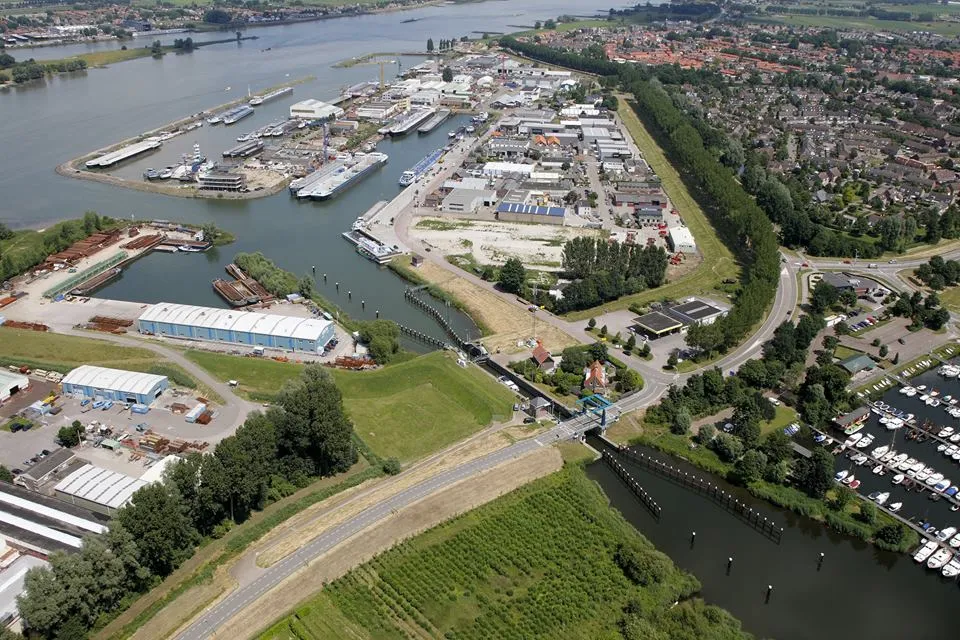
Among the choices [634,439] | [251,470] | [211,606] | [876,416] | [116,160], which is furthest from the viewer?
[116,160]

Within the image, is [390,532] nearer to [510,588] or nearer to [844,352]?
[510,588]

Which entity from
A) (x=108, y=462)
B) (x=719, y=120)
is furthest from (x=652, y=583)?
(x=719, y=120)

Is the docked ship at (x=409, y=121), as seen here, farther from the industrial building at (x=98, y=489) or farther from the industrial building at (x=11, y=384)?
the industrial building at (x=98, y=489)

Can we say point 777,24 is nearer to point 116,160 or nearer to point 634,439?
point 116,160

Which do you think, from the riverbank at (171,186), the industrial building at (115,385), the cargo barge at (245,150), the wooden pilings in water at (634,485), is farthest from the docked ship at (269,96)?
the wooden pilings in water at (634,485)

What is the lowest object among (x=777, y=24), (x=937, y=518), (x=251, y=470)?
(x=937, y=518)

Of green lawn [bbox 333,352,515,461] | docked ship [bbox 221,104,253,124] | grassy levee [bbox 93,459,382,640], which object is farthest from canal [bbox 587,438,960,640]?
docked ship [bbox 221,104,253,124]
